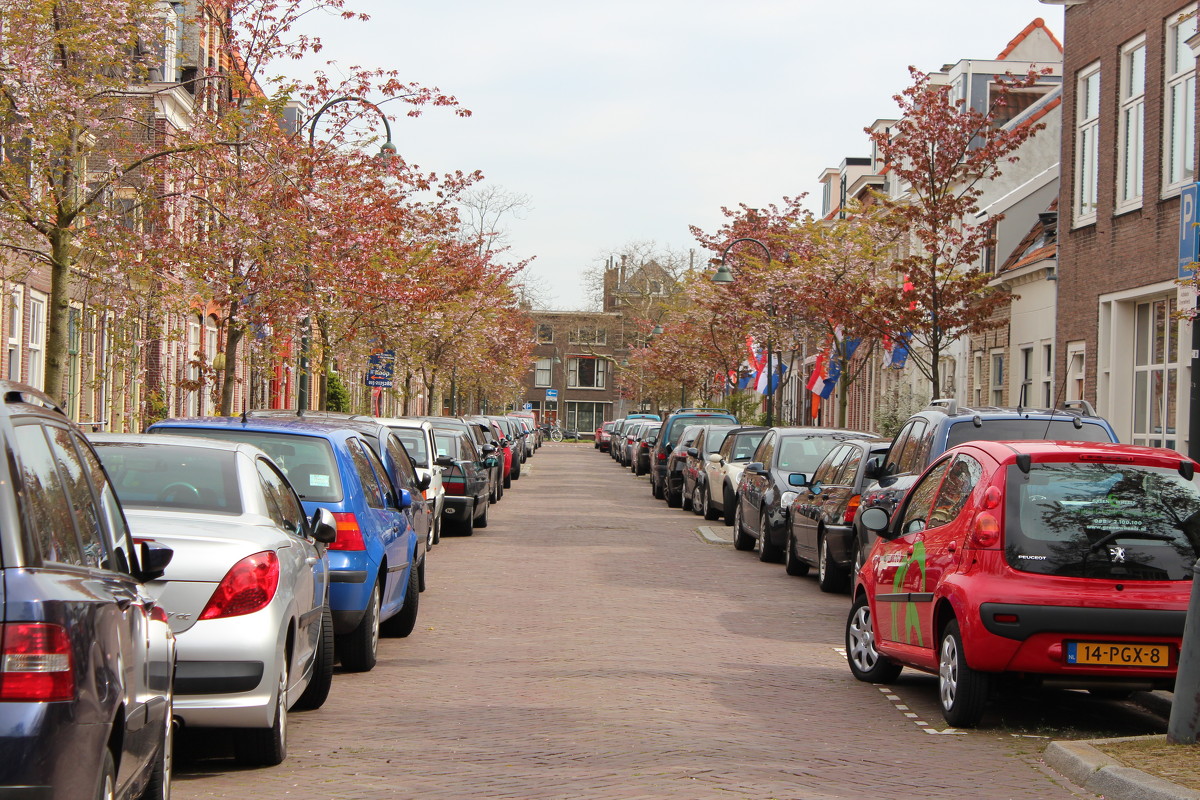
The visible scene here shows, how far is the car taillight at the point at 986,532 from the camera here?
26.4 feet

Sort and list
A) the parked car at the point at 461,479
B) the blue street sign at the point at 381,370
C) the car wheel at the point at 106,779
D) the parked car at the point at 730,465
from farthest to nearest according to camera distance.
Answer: the blue street sign at the point at 381,370, the parked car at the point at 730,465, the parked car at the point at 461,479, the car wheel at the point at 106,779

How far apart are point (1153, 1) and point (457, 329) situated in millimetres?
26536

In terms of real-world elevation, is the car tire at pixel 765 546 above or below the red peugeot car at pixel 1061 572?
below

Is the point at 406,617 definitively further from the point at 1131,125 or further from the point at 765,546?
the point at 1131,125

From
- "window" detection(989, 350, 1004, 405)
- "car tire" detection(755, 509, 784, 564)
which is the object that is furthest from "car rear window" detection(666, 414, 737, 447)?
"car tire" detection(755, 509, 784, 564)

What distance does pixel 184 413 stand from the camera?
37156 millimetres

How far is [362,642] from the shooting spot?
9.73m

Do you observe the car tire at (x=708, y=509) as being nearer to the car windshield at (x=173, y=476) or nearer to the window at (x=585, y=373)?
the car windshield at (x=173, y=476)

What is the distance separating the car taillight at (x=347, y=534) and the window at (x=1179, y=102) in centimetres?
1564

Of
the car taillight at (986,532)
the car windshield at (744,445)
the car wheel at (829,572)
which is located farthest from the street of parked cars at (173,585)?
the car windshield at (744,445)

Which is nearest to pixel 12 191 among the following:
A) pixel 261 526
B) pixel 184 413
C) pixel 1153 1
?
pixel 261 526

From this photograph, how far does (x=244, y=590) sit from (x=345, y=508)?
9.86 ft

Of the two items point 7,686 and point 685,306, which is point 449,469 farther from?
point 685,306

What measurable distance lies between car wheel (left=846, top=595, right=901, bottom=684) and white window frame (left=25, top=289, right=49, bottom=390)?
62.4 feet
